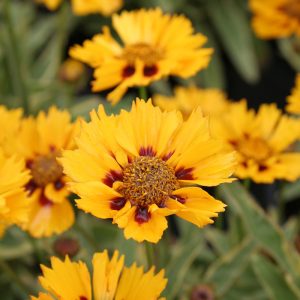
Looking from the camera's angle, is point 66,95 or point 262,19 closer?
point 262,19

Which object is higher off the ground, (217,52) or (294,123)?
(294,123)

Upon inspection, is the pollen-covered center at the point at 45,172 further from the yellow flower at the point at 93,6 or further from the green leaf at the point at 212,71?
the green leaf at the point at 212,71

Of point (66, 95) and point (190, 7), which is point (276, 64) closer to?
point (190, 7)

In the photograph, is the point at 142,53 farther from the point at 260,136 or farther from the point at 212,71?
the point at 212,71

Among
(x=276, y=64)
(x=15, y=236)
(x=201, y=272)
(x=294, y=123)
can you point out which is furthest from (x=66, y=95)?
(x=276, y=64)

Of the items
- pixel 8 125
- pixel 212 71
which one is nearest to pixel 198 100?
pixel 8 125

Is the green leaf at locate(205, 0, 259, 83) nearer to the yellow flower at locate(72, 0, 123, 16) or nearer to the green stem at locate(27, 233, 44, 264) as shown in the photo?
the yellow flower at locate(72, 0, 123, 16)
